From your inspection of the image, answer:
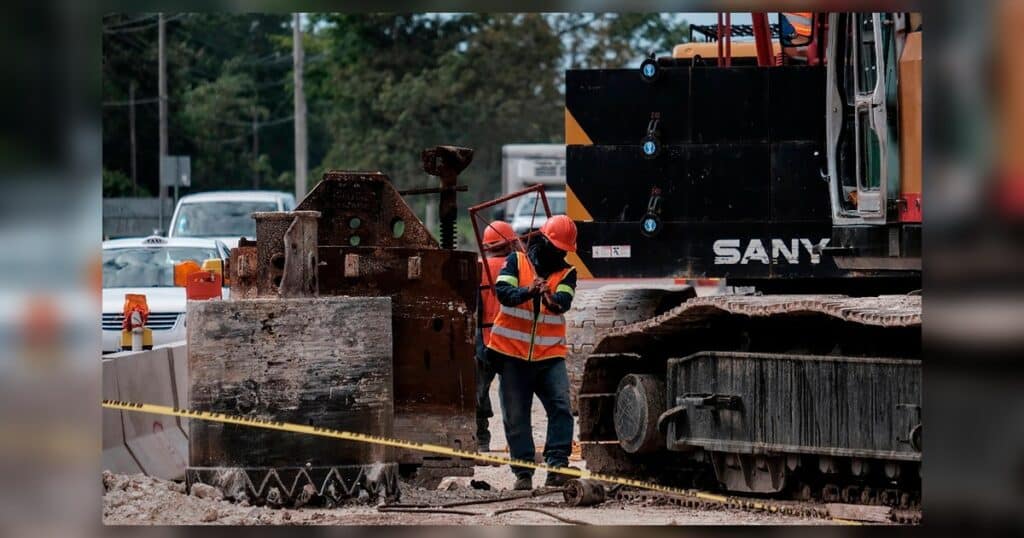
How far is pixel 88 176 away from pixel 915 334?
505 cm

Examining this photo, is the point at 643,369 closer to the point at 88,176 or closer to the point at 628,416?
the point at 628,416

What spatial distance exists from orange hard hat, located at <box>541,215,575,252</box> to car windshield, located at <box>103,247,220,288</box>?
299 inches

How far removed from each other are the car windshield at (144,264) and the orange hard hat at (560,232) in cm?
759

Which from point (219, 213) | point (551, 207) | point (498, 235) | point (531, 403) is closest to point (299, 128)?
point (551, 207)

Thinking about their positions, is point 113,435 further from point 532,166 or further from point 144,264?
Answer: point 532,166

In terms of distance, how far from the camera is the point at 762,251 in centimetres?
1204

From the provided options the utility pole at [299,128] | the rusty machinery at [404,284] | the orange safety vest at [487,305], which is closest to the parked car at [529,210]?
the utility pole at [299,128]

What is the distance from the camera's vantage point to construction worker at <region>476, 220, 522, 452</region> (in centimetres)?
1338

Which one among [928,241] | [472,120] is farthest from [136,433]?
[472,120]

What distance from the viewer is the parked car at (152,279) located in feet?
54.9

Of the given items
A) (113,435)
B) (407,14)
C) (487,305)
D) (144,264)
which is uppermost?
(407,14)

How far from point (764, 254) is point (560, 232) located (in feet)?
4.85

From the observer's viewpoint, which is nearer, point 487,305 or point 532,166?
point 487,305

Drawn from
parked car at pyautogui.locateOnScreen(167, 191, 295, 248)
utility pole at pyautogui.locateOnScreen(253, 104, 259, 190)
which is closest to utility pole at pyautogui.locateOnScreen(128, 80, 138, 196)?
utility pole at pyautogui.locateOnScreen(253, 104, 259, 190)
